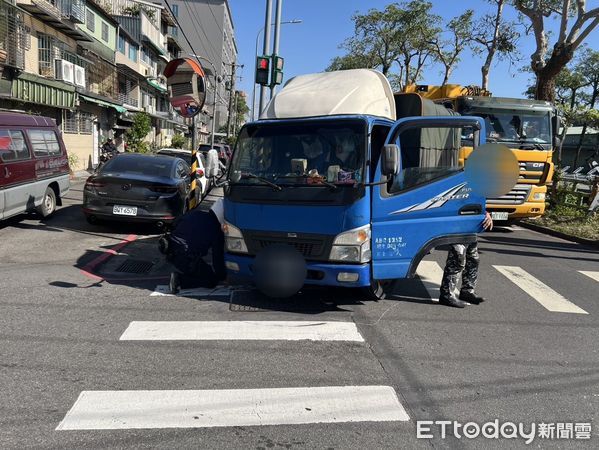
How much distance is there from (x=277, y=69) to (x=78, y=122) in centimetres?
1516

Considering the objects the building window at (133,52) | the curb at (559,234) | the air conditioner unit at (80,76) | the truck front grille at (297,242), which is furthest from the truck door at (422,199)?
the building window at (133,52)

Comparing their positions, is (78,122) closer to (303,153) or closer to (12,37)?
(12,37)

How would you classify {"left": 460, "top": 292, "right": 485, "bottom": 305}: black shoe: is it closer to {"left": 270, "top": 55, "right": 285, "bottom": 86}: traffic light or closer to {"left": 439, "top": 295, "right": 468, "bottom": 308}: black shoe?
{"left": 439, "top": 295, "right": 468, "bottom": 308}: black shoe

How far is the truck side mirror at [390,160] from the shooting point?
4977 millimetres

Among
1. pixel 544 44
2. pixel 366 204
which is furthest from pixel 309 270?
pixel 544 44

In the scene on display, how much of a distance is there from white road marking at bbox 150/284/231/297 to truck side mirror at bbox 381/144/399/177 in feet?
8.48

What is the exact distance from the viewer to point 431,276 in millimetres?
7543

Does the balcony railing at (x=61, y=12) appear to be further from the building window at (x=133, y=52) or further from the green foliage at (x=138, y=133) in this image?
the building window at (x=133, y=52)

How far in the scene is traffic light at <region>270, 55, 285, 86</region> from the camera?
44.9 feet

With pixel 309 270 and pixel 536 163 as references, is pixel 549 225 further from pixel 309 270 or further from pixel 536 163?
pixel 309 270

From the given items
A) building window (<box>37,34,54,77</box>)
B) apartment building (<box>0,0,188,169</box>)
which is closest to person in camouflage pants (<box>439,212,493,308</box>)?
apartment building (<box>0,0,188,169</box>)

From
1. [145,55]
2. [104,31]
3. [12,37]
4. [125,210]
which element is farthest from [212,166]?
[145,55]

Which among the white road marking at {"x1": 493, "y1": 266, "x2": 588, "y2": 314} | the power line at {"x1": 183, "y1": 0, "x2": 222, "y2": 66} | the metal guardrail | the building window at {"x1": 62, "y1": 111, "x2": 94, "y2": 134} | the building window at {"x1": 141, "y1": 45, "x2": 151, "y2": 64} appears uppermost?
the power line at {"x1": 183, "y1": 0, "x2": 222, "y2": 66}

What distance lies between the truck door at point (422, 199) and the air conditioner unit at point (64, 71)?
2057 cm
